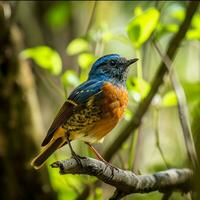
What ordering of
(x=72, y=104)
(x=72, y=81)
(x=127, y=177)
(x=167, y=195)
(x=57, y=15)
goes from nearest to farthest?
(x=127, y=177), (x=167, y=195), (x=72, y=104), (x=72, y=81), (x=57, y=15)

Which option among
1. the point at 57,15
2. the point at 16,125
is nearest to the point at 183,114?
the point at 16,125

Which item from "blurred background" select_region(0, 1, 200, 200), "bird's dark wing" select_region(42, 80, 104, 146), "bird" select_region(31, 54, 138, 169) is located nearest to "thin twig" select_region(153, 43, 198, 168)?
"blurred background" select_region(0, 1, 200, 200)

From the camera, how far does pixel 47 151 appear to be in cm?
446

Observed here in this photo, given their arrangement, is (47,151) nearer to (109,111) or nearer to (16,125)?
(109,111)

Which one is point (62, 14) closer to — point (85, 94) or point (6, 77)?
point (6, 77)

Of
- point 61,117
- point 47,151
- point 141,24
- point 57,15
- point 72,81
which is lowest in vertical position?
point 47,151

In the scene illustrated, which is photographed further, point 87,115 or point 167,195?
point 87,115

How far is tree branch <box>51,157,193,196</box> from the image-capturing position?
3305mm

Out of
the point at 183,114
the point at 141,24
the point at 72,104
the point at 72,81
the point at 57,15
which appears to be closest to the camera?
the point at 183,114

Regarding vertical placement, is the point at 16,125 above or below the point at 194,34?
below

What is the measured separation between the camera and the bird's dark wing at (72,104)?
4.17 meters

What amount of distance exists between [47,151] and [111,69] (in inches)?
34.1

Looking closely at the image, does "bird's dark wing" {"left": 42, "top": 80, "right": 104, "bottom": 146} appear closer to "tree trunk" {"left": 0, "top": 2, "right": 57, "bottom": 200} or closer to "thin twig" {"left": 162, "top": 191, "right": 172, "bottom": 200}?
"thin twig" {"left": 162, "top": 191, "right": 172, "bottom": 200}

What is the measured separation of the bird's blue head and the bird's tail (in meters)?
0.60
